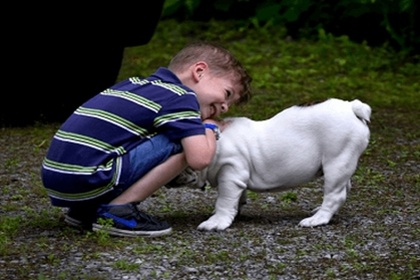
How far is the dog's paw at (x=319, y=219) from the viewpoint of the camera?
468 cm

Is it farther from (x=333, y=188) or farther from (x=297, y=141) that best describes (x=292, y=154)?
(x=333, y=188)

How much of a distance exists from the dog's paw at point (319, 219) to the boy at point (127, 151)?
1.85ft

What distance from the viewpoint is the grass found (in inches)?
156

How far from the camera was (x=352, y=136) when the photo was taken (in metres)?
4.62

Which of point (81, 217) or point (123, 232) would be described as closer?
point (123, 232)

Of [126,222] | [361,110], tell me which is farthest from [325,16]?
[126,222]

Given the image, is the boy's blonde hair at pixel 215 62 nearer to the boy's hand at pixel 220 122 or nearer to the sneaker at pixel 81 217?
the boy's hand at pixel 220 122

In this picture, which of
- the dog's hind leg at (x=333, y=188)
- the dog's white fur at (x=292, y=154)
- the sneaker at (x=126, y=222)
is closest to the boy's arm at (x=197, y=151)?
the dog's white fur at (x=292, y=154)

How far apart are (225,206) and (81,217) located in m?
0.61

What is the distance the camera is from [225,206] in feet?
15.1

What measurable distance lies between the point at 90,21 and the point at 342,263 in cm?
349

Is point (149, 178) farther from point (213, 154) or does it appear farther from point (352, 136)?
point (352, 136)

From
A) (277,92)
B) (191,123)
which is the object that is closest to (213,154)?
(191,123)

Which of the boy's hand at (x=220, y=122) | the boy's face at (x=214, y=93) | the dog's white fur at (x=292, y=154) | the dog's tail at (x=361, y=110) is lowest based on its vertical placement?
the dog's white fur at (x=292, y=154)
